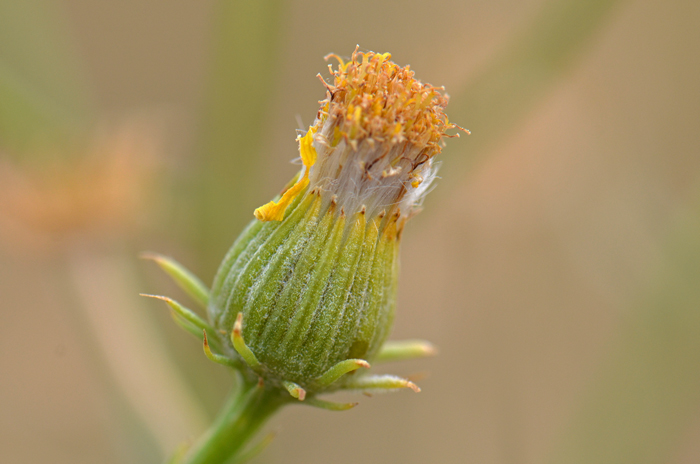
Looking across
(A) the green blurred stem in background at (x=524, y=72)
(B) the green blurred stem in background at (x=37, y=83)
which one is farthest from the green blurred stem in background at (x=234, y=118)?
(A) the green blurred stem in background at (x=524, y=72)

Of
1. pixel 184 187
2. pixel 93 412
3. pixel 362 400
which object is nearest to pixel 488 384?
pixel 362 400

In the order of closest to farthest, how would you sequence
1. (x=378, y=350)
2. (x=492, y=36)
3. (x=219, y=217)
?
(x=378, y=350) → (x=219, y=217) → (x=492, y=36)

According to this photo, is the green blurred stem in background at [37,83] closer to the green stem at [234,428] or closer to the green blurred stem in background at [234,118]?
the green blurred stem in background at [234,118]

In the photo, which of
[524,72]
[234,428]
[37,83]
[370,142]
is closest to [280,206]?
[370,142]

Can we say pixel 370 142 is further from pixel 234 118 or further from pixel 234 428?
pixel 234 118

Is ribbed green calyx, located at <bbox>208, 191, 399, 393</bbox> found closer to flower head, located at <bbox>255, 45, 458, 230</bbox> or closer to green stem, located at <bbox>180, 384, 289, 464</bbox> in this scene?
flower head, located at <bbox>255, 45, 458, 230</bbox>

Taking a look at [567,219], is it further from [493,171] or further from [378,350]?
[378,350]
